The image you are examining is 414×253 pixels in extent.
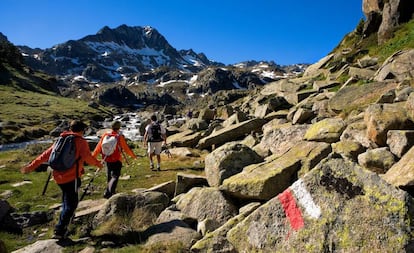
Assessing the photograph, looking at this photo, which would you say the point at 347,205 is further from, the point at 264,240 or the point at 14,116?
the point at 14,116

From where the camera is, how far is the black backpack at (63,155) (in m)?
8.66

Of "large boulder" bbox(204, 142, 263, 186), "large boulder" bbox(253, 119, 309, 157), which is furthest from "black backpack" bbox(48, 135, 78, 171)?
"large boulder" bbox(253, 119, 309, 157)

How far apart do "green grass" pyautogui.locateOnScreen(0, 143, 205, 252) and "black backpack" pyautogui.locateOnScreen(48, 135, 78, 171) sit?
2839 mm

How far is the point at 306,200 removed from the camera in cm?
618

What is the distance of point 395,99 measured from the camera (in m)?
13.6

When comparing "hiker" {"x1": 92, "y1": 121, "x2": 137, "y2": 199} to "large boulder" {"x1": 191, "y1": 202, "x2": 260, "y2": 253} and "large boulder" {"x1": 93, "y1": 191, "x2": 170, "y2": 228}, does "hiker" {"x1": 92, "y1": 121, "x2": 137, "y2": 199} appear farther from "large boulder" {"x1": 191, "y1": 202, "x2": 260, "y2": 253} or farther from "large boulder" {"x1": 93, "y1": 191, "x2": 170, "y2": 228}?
"large boulder" {"x1": 191, "y1": 202, "x2": 260, "y2": 253}

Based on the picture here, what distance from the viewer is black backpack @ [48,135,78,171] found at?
8.66m

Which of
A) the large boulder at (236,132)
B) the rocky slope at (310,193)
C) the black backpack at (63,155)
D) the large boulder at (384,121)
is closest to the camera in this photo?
the rocky slope at (310,193)

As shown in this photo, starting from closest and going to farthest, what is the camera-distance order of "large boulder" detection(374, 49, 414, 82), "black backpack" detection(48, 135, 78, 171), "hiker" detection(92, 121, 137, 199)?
"black backpack" detection(48, 135, 78, 171) < "hiker" detection(92, 121, 137, 199) < "large boulder" detection(374, 49, 414, 82)

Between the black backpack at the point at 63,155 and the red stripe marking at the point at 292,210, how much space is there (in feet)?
18.8

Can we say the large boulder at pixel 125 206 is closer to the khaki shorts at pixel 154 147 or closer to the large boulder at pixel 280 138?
the large boulder at pixel 280 138

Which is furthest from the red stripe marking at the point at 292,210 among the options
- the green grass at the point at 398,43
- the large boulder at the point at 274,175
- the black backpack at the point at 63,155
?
the green grass at the point at 398,43

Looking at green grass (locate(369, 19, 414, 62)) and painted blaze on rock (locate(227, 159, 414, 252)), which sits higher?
green grass (locate(369, 19, 414, 62))

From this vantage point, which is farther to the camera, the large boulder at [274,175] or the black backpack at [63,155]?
the large boulder at [274,175]
